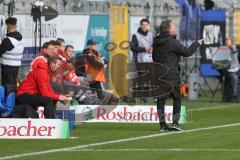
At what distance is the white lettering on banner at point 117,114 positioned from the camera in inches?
773

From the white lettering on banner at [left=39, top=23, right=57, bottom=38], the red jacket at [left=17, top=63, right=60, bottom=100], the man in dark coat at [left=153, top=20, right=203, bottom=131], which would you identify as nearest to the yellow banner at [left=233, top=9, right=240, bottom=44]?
the white lettering on banner at [left=39, top=23, right=57, bottom=38]

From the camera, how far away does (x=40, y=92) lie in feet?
56.3

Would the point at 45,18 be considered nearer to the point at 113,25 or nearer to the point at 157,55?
the point at 113,25

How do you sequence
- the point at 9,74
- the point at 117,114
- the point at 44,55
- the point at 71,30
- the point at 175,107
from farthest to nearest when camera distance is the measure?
the point at 71,30 < the point at 9,74 < the point at 117,114 < the point at 175,107 < the point at 44,55

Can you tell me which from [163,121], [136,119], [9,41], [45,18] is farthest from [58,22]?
[163,121]

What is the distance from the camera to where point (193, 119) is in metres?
21.0

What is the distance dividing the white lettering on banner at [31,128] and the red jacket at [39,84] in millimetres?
1111

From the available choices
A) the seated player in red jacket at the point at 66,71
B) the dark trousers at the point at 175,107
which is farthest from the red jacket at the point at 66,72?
the dark trousers at the point at 175,107

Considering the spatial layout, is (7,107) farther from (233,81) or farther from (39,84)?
(233,81)

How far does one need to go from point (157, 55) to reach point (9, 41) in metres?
4.08

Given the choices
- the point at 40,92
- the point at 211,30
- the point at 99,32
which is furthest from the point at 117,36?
the point at 40,92

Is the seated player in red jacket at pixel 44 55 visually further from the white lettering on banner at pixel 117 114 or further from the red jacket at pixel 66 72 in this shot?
the white lettering on banner at pixel 117 114

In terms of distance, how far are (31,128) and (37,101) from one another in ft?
3.44

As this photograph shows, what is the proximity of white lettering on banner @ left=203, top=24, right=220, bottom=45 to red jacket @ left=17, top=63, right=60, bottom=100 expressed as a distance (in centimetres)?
1508
